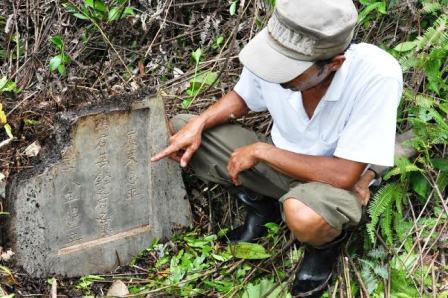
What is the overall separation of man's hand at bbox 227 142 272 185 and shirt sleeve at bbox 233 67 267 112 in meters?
0.32

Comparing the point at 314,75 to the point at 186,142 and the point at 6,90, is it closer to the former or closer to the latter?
the point at 186,142

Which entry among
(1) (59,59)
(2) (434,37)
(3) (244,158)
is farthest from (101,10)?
(2) (434,37)

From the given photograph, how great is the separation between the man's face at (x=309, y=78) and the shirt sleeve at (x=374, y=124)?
0.70 feet

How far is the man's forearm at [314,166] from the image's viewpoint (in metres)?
3.02

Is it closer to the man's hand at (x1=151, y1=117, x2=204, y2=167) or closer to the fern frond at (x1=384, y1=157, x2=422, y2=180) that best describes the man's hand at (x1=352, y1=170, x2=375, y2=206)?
the fern frond at (x1=384, y1=157, x2=422, y2=180)

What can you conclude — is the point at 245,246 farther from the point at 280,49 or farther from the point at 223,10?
the point at 223,10

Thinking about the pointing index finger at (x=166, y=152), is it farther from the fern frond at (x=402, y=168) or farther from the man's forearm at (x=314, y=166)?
the fern frond at (x=402, y=168)

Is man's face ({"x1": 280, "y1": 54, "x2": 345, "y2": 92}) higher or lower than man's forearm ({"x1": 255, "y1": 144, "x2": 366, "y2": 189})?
higher

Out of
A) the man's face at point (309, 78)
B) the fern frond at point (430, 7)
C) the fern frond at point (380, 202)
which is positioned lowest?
the fern frond at point (380, 202)

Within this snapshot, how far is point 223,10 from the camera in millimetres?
4980

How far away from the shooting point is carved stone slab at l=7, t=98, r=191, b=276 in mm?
3354

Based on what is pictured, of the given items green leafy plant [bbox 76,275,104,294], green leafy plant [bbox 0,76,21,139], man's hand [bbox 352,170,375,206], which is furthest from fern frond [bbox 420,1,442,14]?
green leafy plant [bbox 0,76,21,139]

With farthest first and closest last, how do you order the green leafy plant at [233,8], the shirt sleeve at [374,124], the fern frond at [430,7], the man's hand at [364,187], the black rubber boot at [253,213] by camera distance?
the green leafy plant at [233,8], the fern frond at [430,7], the black rubber boot at [253,213], the man's hand at [364,187], the shirt sleeve at [374,124]

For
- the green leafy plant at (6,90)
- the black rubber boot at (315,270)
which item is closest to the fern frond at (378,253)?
the black rubber boot at (315,270)
